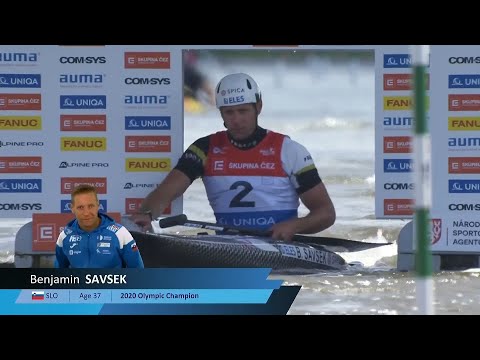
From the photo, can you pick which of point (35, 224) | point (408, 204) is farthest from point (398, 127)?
point (35, 224)

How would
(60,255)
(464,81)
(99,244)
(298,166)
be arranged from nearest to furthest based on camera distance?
1. (99,244)
2. (60,255)
3. (464,81)
4. (298,166)

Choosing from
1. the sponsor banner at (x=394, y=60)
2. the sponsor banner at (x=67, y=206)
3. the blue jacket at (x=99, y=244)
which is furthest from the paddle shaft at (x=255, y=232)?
the blue jacket at (x=99, y=244)

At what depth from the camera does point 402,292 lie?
480 inches

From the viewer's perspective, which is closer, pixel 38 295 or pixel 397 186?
pixel 38 295

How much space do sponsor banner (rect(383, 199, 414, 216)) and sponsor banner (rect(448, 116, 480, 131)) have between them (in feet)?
2.85

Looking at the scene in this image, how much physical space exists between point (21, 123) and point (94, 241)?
3651mm

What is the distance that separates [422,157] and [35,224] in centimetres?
633

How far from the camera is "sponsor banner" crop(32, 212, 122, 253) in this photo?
42.3 feet

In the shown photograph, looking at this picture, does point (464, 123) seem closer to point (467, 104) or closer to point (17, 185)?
point (467, 104)

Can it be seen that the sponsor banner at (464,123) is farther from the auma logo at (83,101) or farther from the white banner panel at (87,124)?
the auma logo at (83,101)

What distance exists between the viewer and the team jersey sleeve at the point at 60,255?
9.62 meters

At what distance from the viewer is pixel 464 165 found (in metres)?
12.9

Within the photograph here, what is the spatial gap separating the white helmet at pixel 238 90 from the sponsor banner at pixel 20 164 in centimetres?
199

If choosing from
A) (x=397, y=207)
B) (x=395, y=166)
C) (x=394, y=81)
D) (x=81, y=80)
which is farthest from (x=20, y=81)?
(x=397, y=207)
